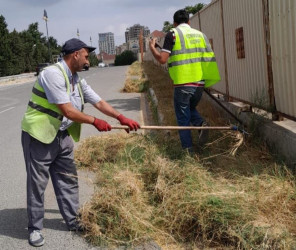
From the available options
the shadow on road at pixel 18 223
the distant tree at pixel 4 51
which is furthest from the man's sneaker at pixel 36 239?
the distant tree at pixel 4 51

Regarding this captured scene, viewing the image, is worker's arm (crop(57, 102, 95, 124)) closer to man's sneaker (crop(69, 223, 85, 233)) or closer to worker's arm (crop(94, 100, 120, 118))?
worker's arm (crop(94, 100, 120, 118))

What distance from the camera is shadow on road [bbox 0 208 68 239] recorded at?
12.3ft

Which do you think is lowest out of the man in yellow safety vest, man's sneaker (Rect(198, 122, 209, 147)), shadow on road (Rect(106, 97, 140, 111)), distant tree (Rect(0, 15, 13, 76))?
man's sneaker (Rect(198, 122, 209, 147))

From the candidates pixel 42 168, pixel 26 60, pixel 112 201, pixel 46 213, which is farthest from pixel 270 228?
pixel 26 60

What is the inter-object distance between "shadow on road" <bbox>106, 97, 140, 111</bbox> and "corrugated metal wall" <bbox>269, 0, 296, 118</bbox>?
6.40 m

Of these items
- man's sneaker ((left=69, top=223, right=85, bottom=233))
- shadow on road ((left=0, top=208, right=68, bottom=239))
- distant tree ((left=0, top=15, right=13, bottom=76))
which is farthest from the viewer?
distant tree ((left=0, top=15, right=13, bottom=76))

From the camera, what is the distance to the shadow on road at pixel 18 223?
3.76 meters

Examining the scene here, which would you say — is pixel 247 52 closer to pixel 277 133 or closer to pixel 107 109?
pixel 277 133

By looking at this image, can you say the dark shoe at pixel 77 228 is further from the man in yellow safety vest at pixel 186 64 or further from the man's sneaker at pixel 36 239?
the man in yellow safety vest at pixel 186 64

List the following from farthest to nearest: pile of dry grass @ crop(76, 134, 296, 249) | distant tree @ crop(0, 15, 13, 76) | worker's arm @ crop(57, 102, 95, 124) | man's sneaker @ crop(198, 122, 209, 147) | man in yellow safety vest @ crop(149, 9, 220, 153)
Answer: distant tree @ crop(0, 15, 13, 76) → man's sneaker @ crop(198, 122, 209, 147) → man in yellow safety vest @ crop(149, 9, 220, 153) → worker's arm @ crop(57, 102, 95, 124) → pile of dry grass @ crop(76, 134, 296, 249)

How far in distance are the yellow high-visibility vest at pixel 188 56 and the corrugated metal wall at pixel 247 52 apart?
790 millimetres

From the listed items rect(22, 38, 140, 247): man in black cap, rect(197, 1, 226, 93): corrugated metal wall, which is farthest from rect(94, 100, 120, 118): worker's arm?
rect(197, 1, 226, 93): corrugated metal wall

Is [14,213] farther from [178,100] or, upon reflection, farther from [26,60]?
[26,60]

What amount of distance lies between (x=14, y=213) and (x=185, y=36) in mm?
3016
